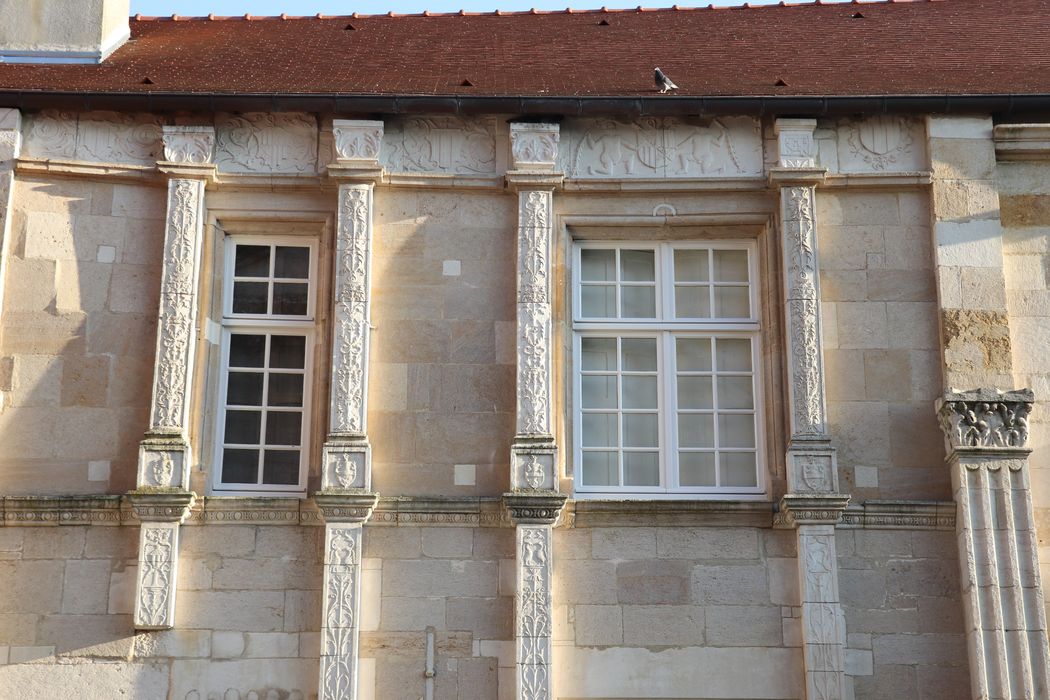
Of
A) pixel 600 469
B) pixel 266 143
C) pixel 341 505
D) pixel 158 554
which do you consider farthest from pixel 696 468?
pixel 266 143

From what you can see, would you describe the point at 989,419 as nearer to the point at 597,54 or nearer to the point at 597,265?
the point at 597,265

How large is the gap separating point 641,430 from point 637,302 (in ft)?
3.14

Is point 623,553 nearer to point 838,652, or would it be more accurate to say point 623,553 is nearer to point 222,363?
point 838,652

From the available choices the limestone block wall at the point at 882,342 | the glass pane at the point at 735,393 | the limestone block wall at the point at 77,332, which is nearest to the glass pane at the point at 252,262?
the limestone block wall at the point at 77,332

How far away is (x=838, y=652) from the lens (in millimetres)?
9992

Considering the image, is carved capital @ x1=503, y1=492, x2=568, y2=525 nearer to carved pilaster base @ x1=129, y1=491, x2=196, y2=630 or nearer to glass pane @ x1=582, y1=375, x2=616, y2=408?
glass pane @ x1=582, y1=375, x2=616, y2=408

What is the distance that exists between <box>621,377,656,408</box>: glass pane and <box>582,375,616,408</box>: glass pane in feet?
0.30

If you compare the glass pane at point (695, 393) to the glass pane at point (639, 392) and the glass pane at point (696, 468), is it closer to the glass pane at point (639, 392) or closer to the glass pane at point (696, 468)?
the glass pane at point (639, 392)

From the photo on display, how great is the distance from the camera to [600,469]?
10.9 m

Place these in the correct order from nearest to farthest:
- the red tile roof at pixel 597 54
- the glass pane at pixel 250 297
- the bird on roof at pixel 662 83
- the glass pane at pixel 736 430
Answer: the glass pane at pixel 736 430 → the glass pane at pixel 250 297 → the bird on roof at pixel 662 83 → the red tile roof at pixel 597 54

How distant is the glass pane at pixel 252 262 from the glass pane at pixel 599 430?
2565 millimetres

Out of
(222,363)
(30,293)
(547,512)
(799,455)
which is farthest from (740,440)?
(30,293)

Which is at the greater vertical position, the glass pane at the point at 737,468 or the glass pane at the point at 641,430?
the glass pane at the point at 641,430

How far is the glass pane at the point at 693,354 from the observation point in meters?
11.1
